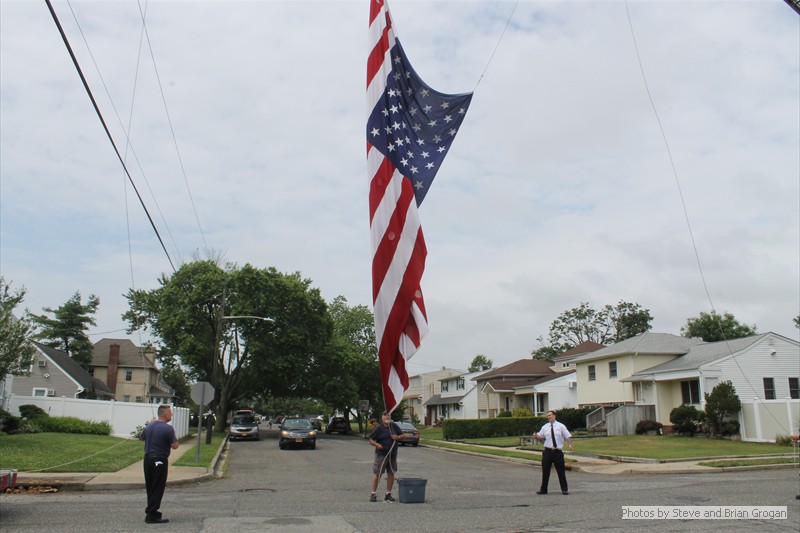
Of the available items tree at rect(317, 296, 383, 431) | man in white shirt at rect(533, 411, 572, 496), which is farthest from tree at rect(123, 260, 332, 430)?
man in white shirt at rect(533, 411, 572, 496)

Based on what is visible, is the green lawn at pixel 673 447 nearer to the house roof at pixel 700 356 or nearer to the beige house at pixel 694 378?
the beige house at pixel 694 378

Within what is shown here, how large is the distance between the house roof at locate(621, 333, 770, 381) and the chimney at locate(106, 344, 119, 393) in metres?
49.6

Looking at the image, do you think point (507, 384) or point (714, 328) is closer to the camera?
point (507, 384)

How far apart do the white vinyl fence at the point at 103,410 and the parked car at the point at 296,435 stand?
583cm

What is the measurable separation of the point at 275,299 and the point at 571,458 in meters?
29.5

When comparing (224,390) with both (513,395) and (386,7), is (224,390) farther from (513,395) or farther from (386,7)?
(386,7)

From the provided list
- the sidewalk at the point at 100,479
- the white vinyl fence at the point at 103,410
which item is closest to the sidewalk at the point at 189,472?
the sidewalk at the point at 100,479

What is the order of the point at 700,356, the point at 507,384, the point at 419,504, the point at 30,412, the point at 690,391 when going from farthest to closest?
A: the point at 507,384
the point at 700,356
the point at 690,391
the point at 30,412
the point at 419,504

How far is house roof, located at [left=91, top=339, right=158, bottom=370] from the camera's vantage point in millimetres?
69812

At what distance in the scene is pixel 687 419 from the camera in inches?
1302

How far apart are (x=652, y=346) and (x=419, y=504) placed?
32.7 meters

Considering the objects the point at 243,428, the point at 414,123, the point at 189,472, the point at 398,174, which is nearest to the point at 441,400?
the point at 243,428

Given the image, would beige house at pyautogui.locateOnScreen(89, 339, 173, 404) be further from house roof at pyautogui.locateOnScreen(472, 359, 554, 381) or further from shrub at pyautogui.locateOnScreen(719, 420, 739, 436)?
shrub at pyautogui.locateOnScreen(719, 420, 739, 436)

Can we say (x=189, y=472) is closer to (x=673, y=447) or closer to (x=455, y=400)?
(x=673, y=447)
